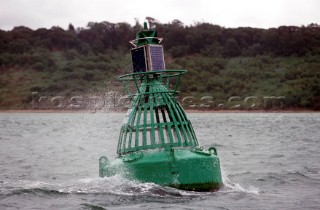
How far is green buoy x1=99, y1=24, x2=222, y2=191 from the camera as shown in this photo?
62.4 ft

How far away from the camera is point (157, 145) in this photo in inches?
768

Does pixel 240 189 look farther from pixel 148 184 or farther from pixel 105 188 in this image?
pixel 105 188

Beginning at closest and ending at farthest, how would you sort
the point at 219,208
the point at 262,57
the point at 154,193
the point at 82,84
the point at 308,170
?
the point at 219,208 → the point at 154,193 → the point at 308,170 → the point at 82,84 → the point at 262,57

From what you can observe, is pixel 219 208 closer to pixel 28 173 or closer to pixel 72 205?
pixel 72 205

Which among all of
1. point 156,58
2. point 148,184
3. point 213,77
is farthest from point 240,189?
point 213,77

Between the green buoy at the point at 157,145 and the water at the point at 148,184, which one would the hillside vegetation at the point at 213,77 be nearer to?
the water at the point at 148,184

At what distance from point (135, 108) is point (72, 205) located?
12.6ft

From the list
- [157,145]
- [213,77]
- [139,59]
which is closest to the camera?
[157,145]

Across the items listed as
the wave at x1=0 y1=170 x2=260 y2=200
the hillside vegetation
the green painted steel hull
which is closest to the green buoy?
the green painted steel hull

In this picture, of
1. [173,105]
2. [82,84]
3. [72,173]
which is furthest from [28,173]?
[82,84]

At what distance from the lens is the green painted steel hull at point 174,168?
19.0 m

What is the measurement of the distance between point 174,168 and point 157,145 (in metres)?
1.04

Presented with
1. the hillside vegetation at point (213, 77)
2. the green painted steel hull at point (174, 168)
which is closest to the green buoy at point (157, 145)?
the green painted steel hull at point (174, 168)

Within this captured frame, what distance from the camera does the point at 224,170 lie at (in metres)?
29.7
